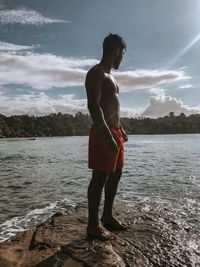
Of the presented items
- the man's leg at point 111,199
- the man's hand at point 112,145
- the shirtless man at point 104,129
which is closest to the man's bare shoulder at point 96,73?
the shirtless man at point 104,129

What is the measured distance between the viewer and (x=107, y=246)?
4840mm

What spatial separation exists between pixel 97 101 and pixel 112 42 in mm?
1042

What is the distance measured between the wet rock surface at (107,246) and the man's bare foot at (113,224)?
13 centimetres

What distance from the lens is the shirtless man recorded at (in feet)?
16.4

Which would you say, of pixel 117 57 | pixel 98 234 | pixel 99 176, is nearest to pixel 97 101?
pixel 117 57

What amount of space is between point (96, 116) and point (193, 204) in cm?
504

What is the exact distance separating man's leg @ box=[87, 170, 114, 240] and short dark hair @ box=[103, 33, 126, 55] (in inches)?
77.3

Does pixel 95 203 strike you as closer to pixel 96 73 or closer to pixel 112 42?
pixel 96 73

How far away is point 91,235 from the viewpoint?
5.18 metres

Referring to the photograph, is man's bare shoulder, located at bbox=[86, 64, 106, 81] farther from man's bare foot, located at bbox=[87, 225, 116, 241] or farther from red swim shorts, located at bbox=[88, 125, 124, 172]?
man's bare foot, located at bbox=[87, 225, 116, 241]

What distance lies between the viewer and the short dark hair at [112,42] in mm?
5344

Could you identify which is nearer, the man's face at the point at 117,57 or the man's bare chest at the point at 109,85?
the man's bare chest at the point at 109,85

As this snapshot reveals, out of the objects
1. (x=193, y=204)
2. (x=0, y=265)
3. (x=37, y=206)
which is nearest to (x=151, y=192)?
(x=193, y=204)

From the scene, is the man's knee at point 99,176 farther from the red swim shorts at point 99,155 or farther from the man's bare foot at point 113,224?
the man's bare foot at point 113,224
